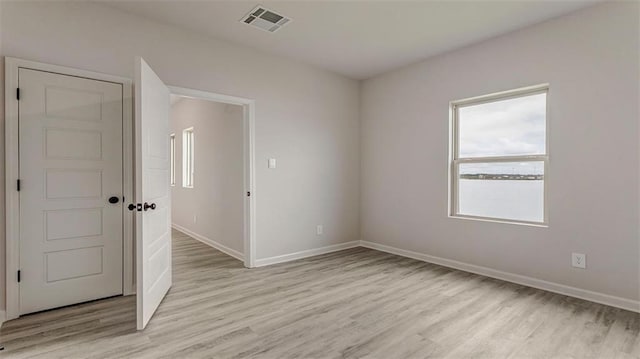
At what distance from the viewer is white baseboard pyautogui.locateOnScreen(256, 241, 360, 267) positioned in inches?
157

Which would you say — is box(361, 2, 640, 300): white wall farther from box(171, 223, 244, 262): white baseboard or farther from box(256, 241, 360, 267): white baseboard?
box(171, 223, 244, 262): white baseboard

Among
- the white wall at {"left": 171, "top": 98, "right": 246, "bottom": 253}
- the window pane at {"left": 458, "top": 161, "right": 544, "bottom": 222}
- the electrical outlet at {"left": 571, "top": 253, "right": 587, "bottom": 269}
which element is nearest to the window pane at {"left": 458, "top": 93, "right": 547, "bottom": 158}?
the window pane at {"left": 458, "top": 161, "right": 544, "bottom": 222}

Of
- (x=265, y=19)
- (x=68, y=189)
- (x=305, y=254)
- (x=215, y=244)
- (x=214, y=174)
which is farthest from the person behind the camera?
(x=214, y=174)

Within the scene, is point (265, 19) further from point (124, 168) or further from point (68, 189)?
point (68, 189)

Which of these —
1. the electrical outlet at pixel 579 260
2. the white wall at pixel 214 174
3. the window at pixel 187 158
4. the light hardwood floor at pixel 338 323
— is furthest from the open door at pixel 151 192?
the electrical outlet at pixel 579 260

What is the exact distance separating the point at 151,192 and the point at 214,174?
2607mm

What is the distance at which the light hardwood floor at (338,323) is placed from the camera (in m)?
2.03

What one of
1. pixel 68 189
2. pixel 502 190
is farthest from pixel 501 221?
pixel 68 189

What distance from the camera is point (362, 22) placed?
3195mm

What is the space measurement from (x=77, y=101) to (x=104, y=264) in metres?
1.46

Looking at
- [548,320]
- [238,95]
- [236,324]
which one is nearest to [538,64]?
[548,320]

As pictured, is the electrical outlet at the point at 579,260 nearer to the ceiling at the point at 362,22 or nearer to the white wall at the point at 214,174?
the ceiling at the point at 362,22

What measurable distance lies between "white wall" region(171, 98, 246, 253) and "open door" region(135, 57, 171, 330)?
122 centimetres

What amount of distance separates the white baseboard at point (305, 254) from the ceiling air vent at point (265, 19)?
2696 millimetres
